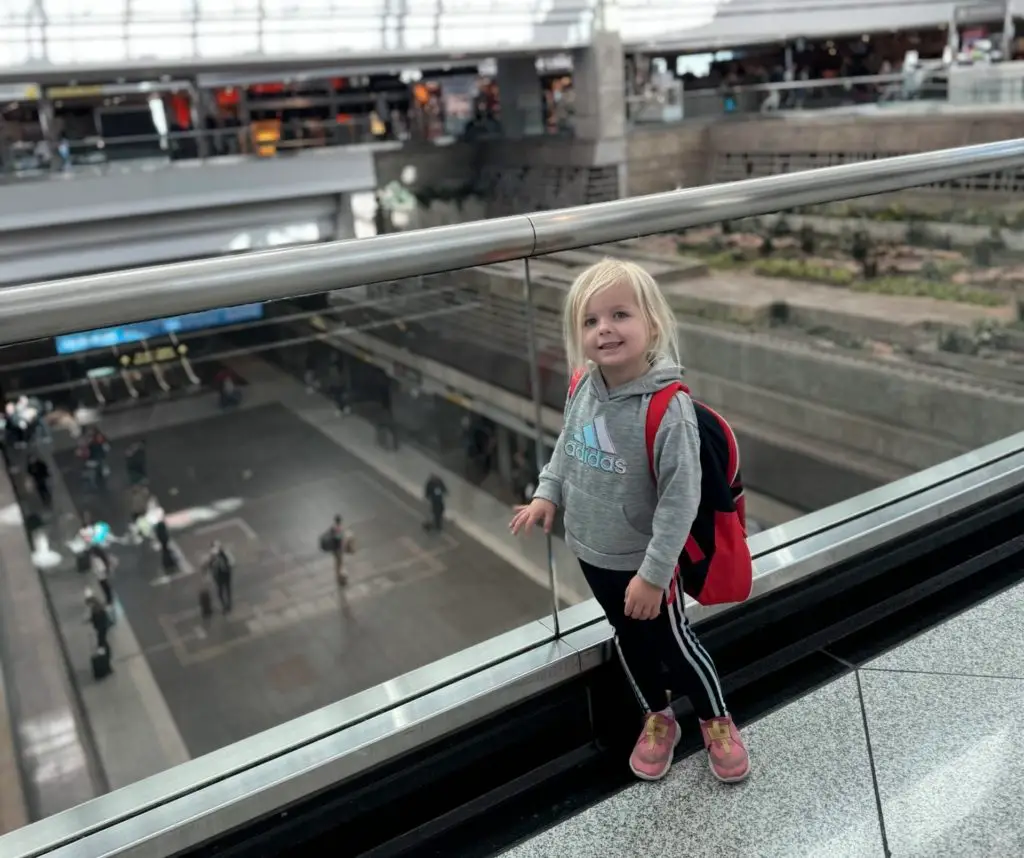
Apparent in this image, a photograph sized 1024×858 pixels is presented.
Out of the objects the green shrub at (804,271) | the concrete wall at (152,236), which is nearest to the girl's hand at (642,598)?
the green shrub at (804,271)

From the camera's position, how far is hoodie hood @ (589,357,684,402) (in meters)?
1.56

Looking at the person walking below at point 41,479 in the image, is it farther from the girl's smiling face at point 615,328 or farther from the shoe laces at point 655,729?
the girl's smiling face at point 615,328

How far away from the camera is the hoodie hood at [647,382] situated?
156cm

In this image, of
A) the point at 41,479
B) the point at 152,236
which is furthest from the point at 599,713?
the point at 152,236

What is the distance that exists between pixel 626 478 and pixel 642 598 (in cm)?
21

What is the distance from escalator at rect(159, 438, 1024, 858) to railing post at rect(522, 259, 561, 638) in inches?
7.6

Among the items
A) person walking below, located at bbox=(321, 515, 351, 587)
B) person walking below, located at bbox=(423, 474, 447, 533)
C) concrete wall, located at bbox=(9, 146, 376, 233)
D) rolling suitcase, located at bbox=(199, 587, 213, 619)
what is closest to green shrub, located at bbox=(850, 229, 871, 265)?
person walking below, located at bbox=(423, 474, 447, 533)

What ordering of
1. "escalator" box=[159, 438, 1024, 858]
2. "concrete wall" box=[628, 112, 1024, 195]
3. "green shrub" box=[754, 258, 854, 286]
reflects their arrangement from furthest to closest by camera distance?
1. "concrete wall" box=[628, 112, 1024, 195]
2. "green shrub" box=[754, 258, 854, 286]
3. "escalator" box=[159, 438, 1024, 858]

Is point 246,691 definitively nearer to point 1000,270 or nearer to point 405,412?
point 405,412

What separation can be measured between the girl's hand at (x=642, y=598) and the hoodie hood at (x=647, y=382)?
0.32m

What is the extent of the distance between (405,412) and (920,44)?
31.6 metres

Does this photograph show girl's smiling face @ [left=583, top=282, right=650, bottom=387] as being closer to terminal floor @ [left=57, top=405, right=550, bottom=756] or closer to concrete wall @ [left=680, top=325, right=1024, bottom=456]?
concrete wall @ [left=680, top=325, right=1024, bottom=456]

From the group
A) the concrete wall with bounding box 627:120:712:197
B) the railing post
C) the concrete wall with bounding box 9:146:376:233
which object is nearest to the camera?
the railing post

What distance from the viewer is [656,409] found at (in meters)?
1.54
